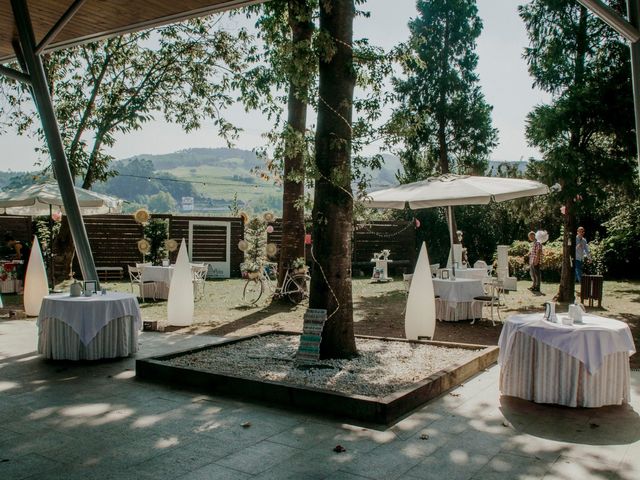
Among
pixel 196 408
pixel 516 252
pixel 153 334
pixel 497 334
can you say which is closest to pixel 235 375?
pixel 196 408

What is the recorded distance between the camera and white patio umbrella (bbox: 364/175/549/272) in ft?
32.2

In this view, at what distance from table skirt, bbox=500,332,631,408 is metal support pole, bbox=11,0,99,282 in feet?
19.4

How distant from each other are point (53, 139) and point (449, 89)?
49.3ft

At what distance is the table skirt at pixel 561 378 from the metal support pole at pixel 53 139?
5.93 meters

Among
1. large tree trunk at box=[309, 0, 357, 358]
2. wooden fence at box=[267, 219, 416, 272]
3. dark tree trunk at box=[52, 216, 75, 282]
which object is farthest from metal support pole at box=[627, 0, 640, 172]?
wooden fence at box=[267, 219, 416, 272]

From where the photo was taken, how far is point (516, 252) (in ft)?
66.4

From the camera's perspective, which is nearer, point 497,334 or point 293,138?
point 293,138

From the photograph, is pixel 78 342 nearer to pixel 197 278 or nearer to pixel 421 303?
pixel 421 303

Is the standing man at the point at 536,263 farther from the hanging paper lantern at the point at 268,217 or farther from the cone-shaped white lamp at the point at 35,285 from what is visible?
the cone-shaped white lamp at the point at 35,285

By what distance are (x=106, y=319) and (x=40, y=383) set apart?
1.18m

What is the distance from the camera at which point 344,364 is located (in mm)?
6285

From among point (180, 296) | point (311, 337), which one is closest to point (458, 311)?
point (311, 337)

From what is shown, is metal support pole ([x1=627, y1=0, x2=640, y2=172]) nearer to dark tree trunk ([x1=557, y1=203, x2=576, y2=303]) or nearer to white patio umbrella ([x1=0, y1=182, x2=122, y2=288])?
dark tree trunk ([x1=557, y1=203, x2=576, y2=303])

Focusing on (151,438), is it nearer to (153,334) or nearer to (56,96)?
(153,334)
